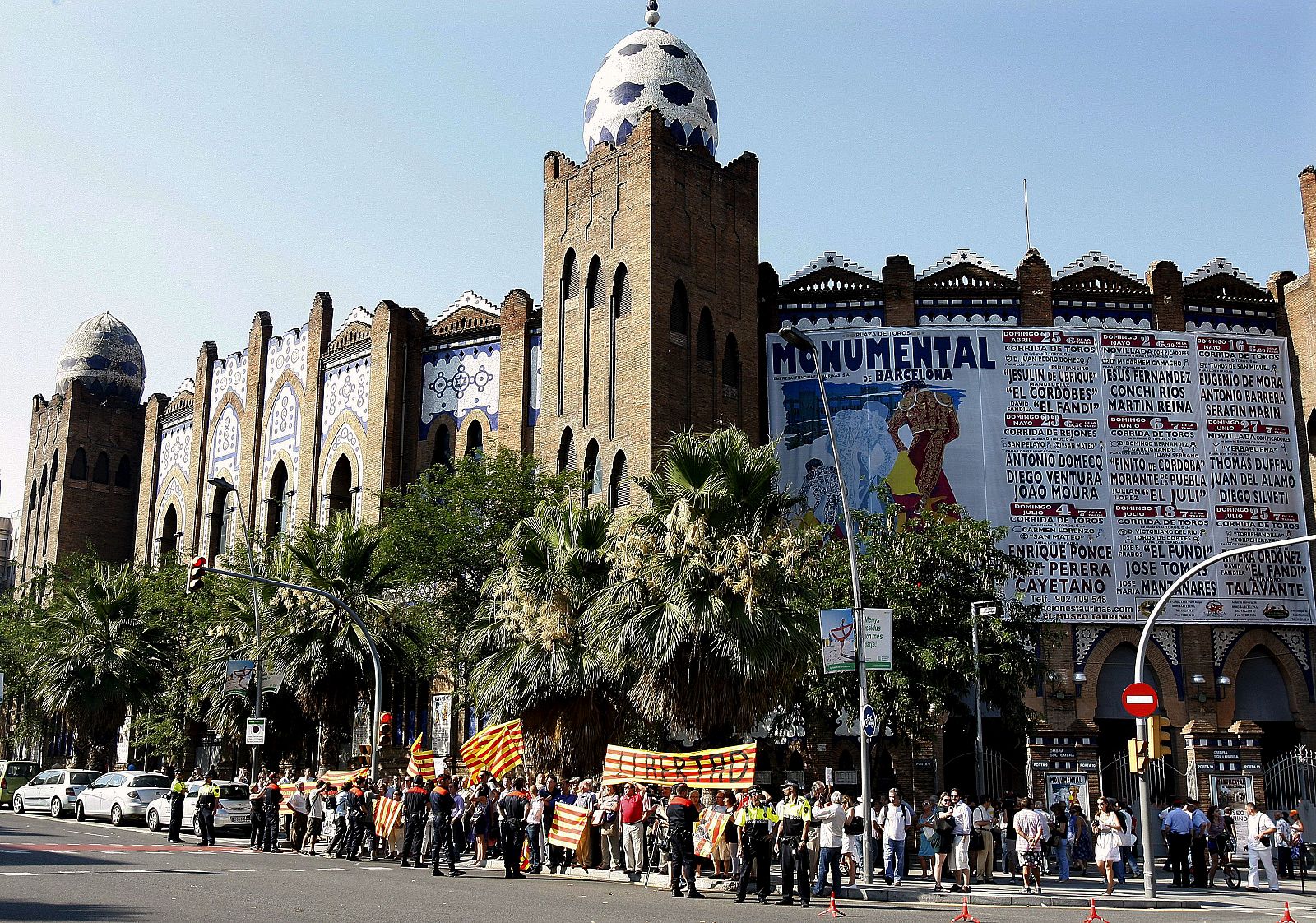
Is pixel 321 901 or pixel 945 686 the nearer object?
pixel 321 901

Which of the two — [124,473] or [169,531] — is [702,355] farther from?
[124,473]

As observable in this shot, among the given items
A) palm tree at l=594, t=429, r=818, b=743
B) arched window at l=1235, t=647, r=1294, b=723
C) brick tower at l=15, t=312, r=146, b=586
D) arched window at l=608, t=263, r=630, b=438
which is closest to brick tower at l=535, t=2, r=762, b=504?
arched window at l=608, t=263, r=630, b=438

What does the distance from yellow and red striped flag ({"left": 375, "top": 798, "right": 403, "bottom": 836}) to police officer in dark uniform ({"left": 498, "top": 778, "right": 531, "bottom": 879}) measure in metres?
4.08

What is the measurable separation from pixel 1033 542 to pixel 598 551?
15713 millimetres

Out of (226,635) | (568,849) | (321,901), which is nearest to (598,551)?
(568,849)

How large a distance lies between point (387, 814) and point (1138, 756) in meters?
14.0

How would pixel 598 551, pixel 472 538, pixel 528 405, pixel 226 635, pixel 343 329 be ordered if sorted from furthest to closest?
1. pixel 343 329
2. pixel 528 405
3. pixel 226 635
4. pixel 472 538
5. pixel 598 551

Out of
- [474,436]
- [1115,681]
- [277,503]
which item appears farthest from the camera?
[277,503]

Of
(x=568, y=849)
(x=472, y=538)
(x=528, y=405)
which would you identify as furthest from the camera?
(x=528, y=405)

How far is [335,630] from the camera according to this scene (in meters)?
32.2

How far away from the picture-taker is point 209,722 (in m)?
35.7

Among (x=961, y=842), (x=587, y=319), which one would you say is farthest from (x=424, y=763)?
(x=587, y=319)

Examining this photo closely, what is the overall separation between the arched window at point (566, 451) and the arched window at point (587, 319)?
0.80 m

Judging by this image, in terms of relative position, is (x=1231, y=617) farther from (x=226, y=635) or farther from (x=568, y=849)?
(x=226, y=635)
